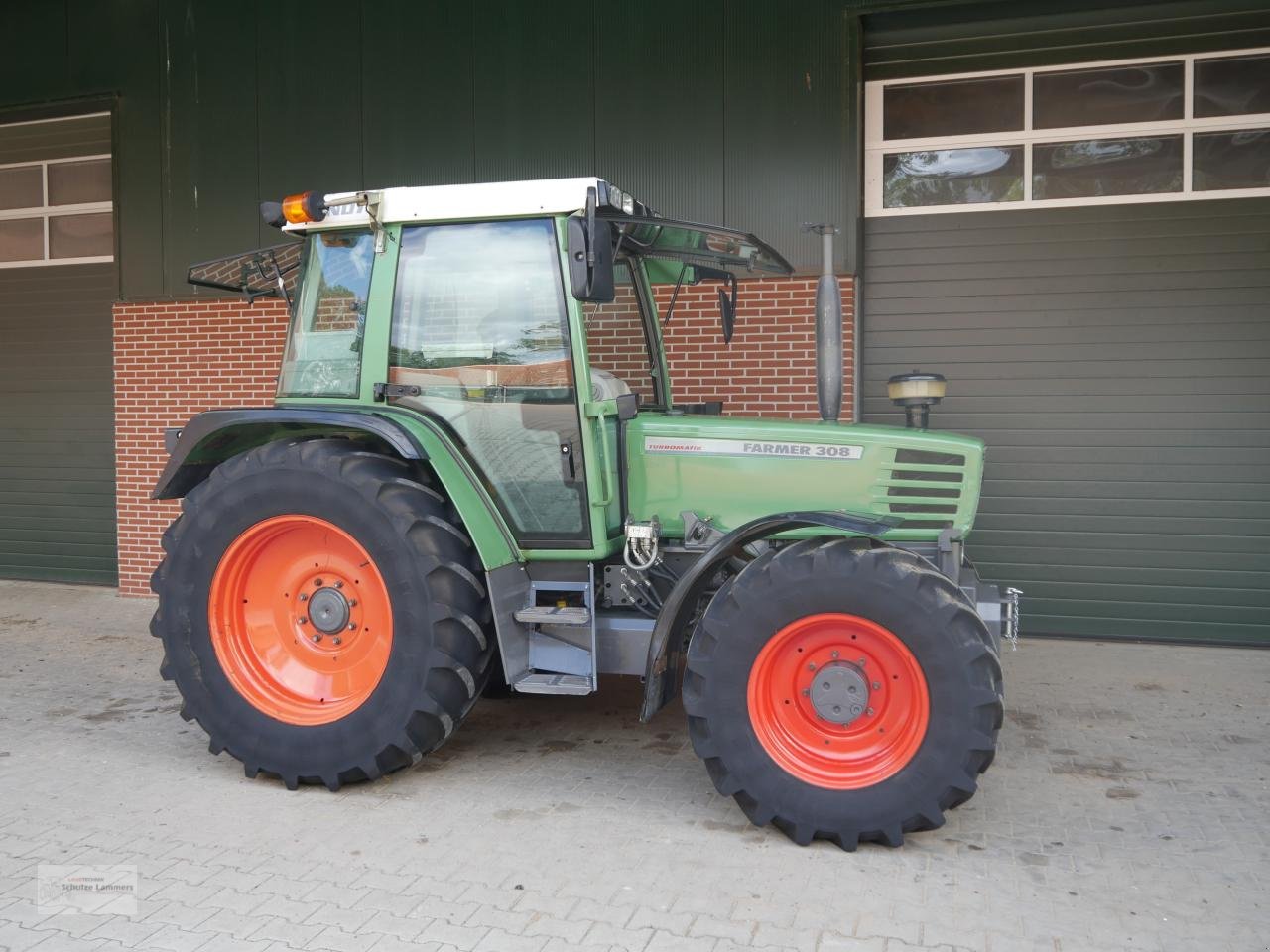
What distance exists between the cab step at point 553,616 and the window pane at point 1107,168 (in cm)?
486

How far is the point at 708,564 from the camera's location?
167 inches

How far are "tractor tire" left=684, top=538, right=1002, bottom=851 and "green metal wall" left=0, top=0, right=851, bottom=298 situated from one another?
4017 mm

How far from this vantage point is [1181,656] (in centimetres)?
704

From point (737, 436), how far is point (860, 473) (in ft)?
1.76

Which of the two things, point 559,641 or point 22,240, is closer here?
point 559,641

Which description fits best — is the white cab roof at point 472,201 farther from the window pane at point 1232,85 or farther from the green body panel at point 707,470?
the window pane at point 1232,85

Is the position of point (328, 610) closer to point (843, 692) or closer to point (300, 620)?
point (300, 620)

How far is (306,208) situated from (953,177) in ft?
15.7

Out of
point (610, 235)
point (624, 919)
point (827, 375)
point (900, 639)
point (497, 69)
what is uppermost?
point (497, 69)

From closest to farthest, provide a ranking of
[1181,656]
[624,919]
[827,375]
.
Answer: [624,919], [827,375], [1181,656]

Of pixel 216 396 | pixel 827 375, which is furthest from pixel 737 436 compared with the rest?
pixel 216 396

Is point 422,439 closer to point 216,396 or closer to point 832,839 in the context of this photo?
point 832,839

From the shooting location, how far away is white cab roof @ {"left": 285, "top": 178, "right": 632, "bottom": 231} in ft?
14.7

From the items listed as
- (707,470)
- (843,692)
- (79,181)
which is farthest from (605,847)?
(79,181)
